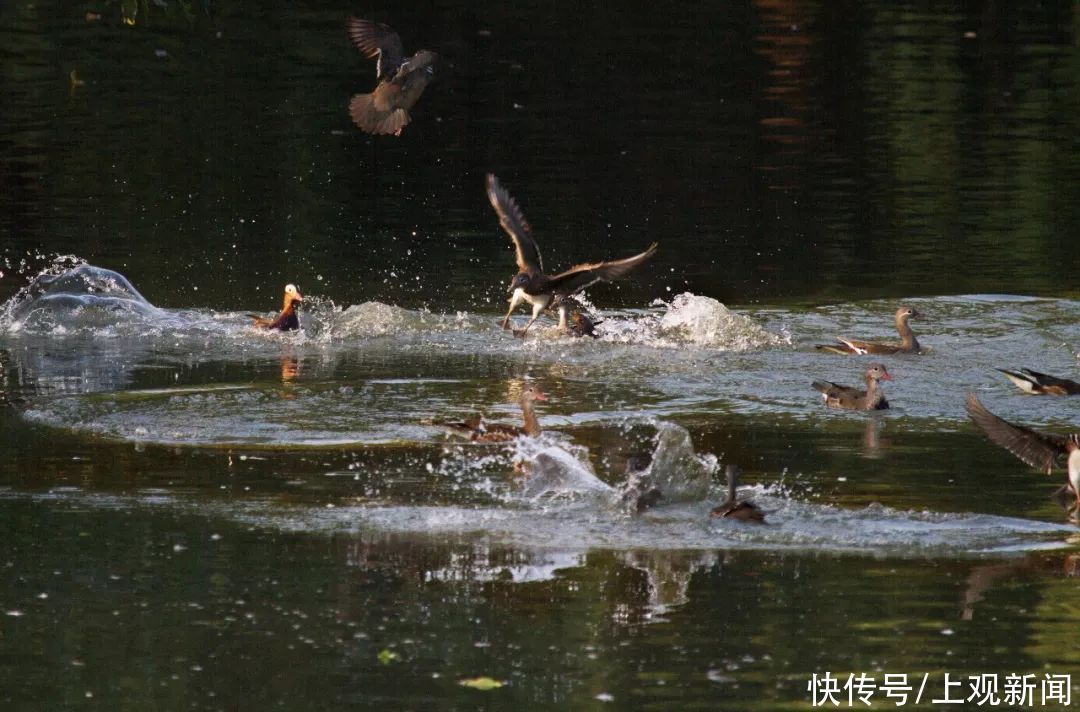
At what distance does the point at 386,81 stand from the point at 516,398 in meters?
3.57

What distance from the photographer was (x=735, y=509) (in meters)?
9.72

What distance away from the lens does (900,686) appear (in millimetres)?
7551

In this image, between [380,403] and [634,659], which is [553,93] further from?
[634,659]

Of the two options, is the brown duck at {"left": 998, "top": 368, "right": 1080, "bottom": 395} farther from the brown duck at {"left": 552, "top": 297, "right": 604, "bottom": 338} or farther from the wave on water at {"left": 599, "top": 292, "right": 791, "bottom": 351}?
the brown duck at {"left": 552, "top": 297, "right": 604, "bottom": 338}

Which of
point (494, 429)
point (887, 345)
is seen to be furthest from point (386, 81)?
point (494, 429)

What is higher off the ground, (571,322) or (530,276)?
(530,276)

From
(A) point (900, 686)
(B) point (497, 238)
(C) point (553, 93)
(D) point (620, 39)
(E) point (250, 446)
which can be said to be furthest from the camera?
(D) point (620, 39)

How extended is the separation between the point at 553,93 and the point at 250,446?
810 inches

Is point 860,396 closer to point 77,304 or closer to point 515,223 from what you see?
point 515,223

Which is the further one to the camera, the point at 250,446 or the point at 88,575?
the point at 250,446

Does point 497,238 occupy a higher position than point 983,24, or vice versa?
point 983,24

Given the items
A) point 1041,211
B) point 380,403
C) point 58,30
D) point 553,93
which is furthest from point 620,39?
point 380,403

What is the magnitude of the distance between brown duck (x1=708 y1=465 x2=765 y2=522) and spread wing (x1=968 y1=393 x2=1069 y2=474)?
175 centimetres

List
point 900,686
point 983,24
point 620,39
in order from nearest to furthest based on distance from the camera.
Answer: point 900,686 < point 620,39 < point 983,24
